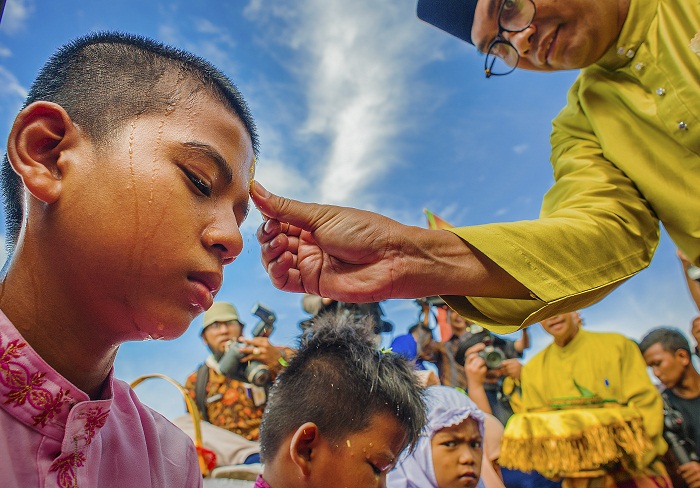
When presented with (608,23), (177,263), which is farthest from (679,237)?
(177,263)

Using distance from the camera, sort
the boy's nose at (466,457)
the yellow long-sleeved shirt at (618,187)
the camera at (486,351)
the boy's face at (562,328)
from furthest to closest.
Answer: the boy's face at (562,328) → the camera at (486,351) → the boy's nose at (466,457) → the yellow long-sleeved shirt at (618,187)

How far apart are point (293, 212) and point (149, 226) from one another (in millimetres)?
372

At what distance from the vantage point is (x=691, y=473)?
3553 mm

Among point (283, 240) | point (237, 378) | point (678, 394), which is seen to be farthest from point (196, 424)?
point (678, 394)

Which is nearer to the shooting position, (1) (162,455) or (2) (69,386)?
Result: (2) (69,386)

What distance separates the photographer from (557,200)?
1.74m

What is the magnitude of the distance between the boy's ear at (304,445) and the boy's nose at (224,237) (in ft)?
3.17

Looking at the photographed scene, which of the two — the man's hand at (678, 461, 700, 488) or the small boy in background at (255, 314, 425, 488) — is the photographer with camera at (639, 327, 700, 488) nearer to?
the man's hand at (678, 461, 700, 488)

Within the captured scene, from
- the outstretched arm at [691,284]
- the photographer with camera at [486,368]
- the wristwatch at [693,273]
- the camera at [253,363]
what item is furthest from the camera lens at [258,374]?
the outstretched arm at [691,284]

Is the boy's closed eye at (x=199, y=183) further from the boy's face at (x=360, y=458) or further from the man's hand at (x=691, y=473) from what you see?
the man's hand at (x=691, y=473)

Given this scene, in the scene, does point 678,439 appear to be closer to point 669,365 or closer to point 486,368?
point 669,365

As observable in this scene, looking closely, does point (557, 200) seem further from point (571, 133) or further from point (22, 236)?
point (22, 236)

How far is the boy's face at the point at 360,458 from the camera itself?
170 centimetres

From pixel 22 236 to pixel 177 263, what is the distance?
31 centimetres
